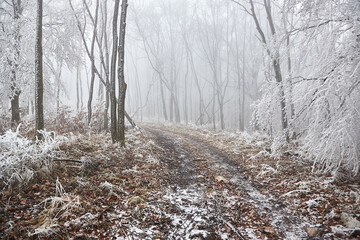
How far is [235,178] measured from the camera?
5594 mm

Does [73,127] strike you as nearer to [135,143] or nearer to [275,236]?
[135,143]

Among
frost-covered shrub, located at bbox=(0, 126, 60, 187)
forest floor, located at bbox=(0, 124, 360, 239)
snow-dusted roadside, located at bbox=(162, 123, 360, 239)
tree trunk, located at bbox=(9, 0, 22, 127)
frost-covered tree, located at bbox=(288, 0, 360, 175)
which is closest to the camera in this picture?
forest floor, located at bbox=(0, 124, 360, 239)

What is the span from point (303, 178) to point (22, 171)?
6.14m

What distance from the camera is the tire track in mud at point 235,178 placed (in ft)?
11.0

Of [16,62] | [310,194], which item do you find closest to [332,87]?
[310,194]

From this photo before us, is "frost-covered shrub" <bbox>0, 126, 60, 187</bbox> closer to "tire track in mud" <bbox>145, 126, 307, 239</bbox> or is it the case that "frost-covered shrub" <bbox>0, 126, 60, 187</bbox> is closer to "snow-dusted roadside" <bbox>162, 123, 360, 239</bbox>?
"tire track in mud" <bbox>145, 126, 307, 239</bbox>

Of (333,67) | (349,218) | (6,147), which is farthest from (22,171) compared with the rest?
→ (333,67)

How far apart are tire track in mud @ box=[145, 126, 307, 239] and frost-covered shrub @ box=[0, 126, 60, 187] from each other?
3029mm

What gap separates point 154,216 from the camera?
3.58m

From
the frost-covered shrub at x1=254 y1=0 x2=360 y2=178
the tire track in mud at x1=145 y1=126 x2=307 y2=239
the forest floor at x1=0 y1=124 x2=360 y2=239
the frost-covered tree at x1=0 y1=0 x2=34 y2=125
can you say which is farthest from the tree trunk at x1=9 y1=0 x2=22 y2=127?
the frost-covered shrub at x1=254 y1=0 x2=360 y2=178

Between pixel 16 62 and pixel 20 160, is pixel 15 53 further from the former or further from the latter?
pixel 20 160

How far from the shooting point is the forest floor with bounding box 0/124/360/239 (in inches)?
120

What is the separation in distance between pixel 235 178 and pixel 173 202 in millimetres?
2216

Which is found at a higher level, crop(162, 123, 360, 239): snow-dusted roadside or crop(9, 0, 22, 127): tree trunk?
crop(9, 0, 22, 127): tree trunk
